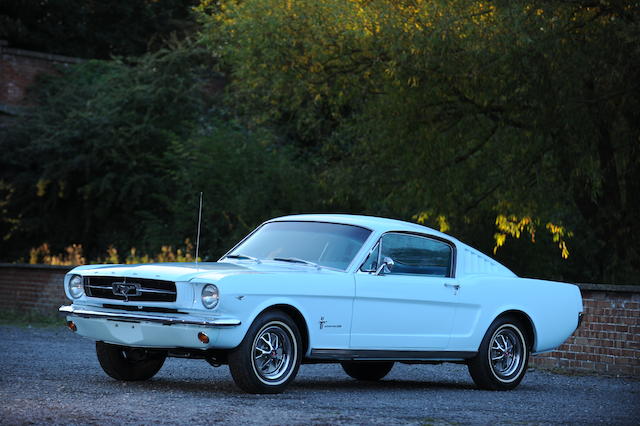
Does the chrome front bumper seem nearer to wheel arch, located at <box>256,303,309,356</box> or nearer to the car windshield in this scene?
wheel arch, located at <box>256,303,309,356</box>

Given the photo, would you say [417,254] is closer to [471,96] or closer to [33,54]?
[471,96]

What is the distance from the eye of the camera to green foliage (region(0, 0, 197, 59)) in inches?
1763

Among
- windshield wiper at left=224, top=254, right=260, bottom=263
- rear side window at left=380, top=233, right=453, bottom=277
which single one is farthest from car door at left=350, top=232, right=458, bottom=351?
windshield wiper at left=224, top=254, right=260, bottom=263

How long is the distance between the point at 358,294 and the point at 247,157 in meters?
18.1

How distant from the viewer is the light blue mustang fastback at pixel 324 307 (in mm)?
9453

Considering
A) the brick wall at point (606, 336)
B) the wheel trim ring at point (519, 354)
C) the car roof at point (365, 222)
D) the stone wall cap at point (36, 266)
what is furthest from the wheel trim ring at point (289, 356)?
the stone wall cap at point (36, 266)

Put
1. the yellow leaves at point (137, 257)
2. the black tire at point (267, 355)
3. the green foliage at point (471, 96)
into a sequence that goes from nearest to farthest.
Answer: the black tire at point (267, 355) → the green foliage at point (471, 96) → the yellow leaves at point (137, 257)

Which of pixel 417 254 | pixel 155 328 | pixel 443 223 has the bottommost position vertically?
pixel 155 328

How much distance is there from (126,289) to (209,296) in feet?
2.84

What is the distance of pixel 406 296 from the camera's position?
10.9 m

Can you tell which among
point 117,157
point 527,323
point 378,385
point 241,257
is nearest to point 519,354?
point 527,323

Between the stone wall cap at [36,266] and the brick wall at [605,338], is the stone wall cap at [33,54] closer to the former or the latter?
the stone wall cap at [36,266]

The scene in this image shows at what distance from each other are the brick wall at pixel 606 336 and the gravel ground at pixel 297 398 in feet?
1.74

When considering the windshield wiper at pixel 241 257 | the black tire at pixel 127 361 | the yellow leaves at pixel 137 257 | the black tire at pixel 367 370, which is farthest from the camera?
the yellow leaves at pixel 137 257
